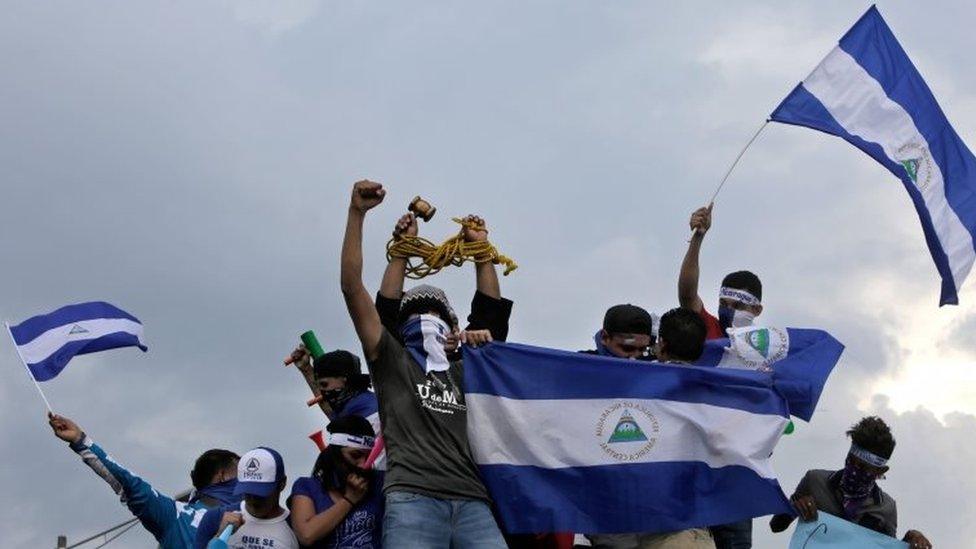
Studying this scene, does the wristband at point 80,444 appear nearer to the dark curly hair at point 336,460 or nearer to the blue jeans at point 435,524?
the dark curly hair at point 336,460

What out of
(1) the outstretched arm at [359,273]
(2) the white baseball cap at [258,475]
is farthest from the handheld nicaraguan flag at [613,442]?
(2) the white baseball cap at [258,475]

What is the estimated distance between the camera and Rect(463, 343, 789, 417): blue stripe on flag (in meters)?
8.73

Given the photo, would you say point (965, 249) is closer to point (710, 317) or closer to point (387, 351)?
point (710, 317)

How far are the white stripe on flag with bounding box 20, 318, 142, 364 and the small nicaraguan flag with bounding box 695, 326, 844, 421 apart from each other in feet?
19.3

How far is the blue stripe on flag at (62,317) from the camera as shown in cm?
1295

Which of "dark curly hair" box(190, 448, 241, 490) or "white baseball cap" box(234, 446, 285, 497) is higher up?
"dark curly hair" box(190, 448, 241, 490)

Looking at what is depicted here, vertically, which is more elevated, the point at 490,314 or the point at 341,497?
the point at 490,314

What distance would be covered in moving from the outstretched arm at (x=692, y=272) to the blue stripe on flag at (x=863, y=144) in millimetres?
1622

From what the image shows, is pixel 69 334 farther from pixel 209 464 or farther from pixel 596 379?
pixel 596 379

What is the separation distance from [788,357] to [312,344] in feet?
10.7

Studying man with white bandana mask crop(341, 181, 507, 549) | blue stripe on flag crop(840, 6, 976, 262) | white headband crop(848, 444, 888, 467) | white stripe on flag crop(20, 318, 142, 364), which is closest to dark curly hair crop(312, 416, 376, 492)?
man with white bandana mask crop(341, 181, 507, 549)

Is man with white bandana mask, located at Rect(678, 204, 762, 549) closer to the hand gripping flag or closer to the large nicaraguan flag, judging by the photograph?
the hand gripping flag

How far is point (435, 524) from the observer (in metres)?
7.74

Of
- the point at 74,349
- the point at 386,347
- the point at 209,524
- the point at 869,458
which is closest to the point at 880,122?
the point at 869,458
